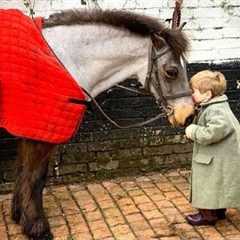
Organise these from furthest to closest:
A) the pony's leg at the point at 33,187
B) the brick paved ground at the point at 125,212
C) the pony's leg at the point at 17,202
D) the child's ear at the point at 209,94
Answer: the pony's leg at the point at 17,202, the brick paved ground at the point at 125,212, the child's ear at the point at 209,94, the pony's leg at the point at 33,187

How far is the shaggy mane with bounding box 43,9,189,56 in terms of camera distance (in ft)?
13.6

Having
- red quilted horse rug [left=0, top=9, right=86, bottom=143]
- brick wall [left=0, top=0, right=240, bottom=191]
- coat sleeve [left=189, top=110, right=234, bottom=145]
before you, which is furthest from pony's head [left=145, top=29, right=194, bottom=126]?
brick wall [left=0, top=0, right=240, bottom=191]

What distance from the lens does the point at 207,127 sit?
4.19 meters

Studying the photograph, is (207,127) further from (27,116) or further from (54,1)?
(54,1)

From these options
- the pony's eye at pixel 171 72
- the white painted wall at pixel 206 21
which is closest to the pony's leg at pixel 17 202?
the pony's eye at pixel 171 72

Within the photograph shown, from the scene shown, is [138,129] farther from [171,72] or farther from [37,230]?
[37,230]

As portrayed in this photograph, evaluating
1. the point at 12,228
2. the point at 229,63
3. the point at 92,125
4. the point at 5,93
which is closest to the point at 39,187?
the point at 12,228

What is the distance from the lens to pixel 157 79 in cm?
425

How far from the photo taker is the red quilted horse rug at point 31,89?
3.85 meters

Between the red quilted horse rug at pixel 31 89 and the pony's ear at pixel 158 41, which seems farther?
the pony's ear at pixel 158 41

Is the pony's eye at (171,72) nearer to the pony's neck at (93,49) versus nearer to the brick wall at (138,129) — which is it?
the pony's neck at (93,49)

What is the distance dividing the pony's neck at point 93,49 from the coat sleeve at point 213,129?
1.96 feet

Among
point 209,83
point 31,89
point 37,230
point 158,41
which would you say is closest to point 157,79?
point 158,41

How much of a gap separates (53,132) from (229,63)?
7.88ft
